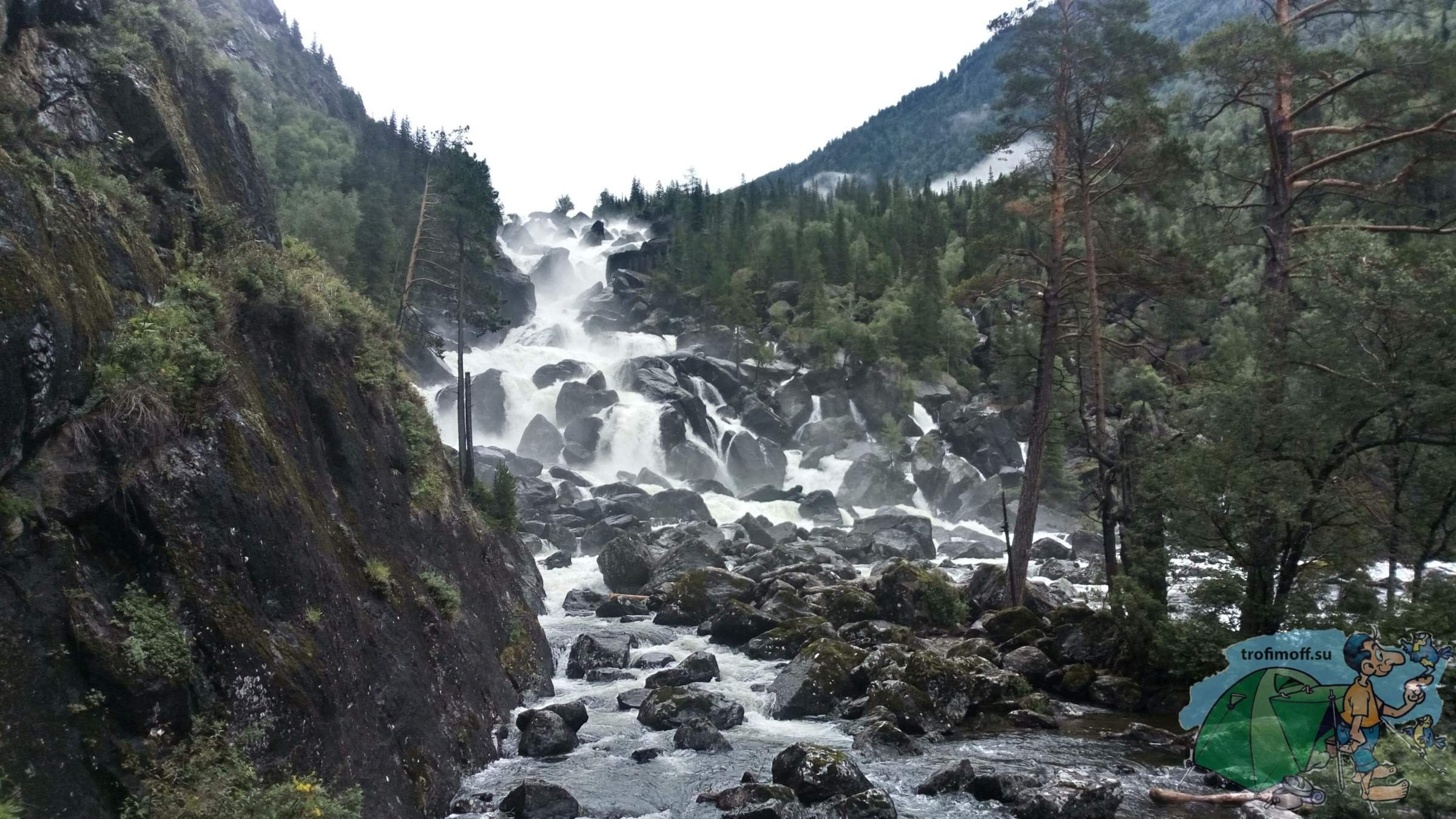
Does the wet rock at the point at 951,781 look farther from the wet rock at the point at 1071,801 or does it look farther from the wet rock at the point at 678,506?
the wet rock at the point at 678,506

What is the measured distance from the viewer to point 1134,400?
83.3ft

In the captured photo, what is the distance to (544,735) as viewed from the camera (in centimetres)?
1452

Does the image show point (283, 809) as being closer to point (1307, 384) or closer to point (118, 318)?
point (118, 318)

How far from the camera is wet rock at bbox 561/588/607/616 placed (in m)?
27.7

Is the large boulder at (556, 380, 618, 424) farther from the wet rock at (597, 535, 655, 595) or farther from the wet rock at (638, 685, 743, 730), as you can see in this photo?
the wet rock at (638, 685, 743, 730)

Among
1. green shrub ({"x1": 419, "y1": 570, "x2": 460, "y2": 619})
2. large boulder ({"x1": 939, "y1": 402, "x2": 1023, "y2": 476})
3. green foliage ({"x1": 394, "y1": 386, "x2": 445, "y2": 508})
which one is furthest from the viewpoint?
large boulder ({"x1": 939, "y1": 402, "x2": 1023, "y2": 476})

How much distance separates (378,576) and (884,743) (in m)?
8.75

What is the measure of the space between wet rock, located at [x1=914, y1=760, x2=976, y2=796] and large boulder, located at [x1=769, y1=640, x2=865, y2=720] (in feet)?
14.5

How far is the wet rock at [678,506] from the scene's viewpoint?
152 ft

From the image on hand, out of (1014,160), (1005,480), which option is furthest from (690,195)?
(1014,160)

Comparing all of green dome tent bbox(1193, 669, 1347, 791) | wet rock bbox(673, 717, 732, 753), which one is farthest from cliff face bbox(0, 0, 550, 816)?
green dome tent bbox(1193, 669, 1347, 791)

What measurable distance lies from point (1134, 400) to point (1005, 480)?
31.8 m

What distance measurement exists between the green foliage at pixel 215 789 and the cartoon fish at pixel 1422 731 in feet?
32.2

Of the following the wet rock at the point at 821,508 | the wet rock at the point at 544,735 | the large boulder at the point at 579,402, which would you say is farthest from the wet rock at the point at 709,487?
the wet rock at the point at 544,735
